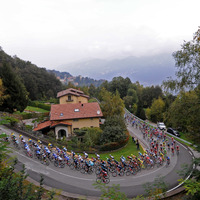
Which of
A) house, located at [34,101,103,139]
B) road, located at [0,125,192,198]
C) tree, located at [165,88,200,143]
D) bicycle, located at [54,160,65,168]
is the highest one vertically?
house, located at [34,101,103,139]

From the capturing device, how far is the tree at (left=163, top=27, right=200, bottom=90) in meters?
13.5

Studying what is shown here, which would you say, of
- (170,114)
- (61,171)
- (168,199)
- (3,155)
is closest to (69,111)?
(61,171)

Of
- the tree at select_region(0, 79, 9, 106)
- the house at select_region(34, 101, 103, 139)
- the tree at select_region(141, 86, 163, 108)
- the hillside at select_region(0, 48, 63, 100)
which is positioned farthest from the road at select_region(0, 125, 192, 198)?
the hillside at select_region(0, 48, 63, 100)

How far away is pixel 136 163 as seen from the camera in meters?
18.4

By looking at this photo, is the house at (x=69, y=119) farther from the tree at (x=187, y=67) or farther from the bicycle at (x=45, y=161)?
the tree at (x=187, y=67)

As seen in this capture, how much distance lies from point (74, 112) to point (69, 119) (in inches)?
69.9

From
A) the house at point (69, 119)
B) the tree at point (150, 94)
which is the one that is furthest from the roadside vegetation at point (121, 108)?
the tree at point (150, 94)

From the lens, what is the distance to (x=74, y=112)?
33.2 m

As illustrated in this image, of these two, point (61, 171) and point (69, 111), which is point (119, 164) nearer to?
point (61, 171)

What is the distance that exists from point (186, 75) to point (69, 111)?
75.4 ft

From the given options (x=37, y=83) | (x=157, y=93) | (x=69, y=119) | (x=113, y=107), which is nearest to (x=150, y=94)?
(x=157, y=93)

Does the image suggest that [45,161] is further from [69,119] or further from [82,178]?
[69,119]

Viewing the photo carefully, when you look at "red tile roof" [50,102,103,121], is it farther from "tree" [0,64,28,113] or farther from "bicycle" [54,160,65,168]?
"bicycle" [54,160,65,168]

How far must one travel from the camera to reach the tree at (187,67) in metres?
13.5
